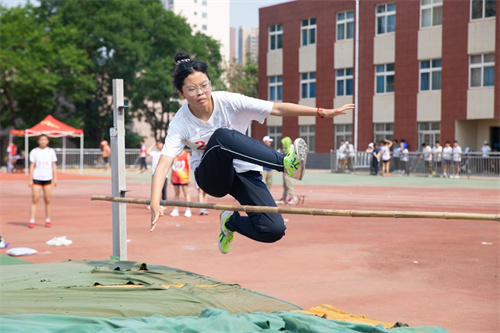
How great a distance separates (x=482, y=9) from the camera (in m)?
30.3

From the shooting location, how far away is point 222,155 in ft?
15.0

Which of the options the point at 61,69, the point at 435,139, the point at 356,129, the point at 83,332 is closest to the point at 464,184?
the point at 435,139

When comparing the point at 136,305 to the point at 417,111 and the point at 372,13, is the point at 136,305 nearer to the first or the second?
the point at 417,111

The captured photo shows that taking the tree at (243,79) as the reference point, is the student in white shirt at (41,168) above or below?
below

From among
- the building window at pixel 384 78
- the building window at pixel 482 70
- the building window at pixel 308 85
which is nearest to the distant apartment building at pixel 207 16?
the building window at pixel 308 85

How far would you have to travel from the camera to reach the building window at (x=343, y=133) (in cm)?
3681

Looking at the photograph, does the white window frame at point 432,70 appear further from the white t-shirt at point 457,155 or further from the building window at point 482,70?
the white t-shirt at point 457,155

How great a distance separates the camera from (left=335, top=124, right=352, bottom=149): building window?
36.8m

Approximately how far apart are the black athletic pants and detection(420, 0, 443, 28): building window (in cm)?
3044

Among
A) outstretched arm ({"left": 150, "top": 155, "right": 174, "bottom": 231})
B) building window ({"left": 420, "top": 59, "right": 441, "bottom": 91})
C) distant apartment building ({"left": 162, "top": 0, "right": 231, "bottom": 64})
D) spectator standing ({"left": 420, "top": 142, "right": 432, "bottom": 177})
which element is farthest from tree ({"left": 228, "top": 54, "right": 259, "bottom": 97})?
outstretched arm ({"left": 150, "top": 155, "right": 174, "bottom": 231})

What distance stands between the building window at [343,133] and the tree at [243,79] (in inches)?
820

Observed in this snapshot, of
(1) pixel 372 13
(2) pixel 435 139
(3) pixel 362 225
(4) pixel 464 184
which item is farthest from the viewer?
(1) pixel 372 13

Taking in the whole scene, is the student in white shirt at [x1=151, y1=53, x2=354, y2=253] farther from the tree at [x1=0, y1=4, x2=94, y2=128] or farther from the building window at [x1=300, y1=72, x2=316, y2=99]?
the tree at [x1=0, y1=4, x2=94, y2=128]

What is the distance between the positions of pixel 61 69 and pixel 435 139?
25798 mm
